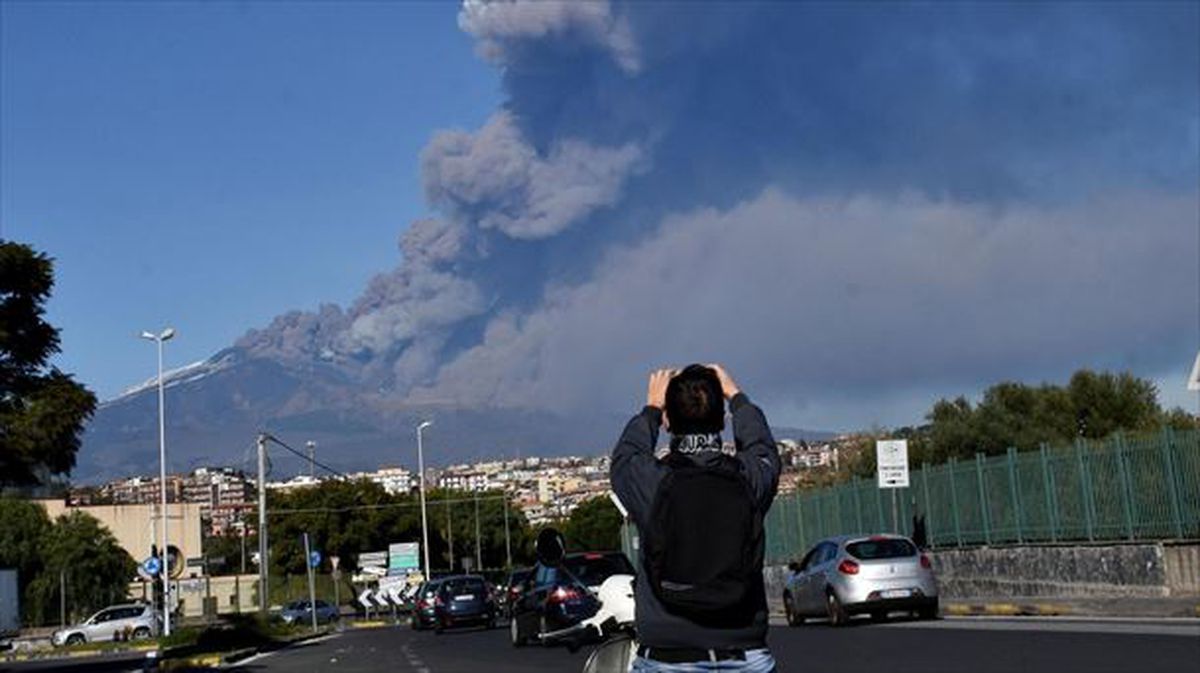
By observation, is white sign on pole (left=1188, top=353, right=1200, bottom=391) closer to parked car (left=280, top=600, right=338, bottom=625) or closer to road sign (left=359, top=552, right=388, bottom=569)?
parked car (left=280, top=600, right=338, bottom=625)

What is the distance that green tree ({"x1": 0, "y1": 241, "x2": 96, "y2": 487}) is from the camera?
35.2 m

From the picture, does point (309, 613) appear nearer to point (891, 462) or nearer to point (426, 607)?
point (426, 607)

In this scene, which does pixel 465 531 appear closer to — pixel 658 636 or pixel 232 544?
pixel 232 544

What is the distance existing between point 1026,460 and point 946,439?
87.0 feet

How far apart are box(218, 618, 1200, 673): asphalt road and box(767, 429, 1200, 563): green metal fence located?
3.47 meters

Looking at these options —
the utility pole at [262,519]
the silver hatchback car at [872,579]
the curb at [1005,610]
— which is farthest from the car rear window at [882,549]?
the utility pole at [262,519]

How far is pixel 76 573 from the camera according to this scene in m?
83.6

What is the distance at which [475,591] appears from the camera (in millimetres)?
41125

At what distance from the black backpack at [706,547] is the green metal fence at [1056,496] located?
72.6 feet

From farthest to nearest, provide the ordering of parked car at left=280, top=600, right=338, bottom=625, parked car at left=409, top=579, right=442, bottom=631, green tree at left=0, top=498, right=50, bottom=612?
green tree at left=0, top=498, right=50, bottom=612
parked car at left=280, top=600, right=338, bottom=625
parked car at left=409, top=579, right=442, bottom=631

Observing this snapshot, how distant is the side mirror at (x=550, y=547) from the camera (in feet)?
18.1

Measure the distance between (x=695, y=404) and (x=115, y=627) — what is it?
5588 cm

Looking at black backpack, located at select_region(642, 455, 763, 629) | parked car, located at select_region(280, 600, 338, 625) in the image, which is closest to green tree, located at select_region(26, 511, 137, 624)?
parked car, located at select_region(280, 600, 338, 625)

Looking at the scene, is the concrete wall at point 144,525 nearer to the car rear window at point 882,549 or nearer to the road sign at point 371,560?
the road sign at point 371,560
